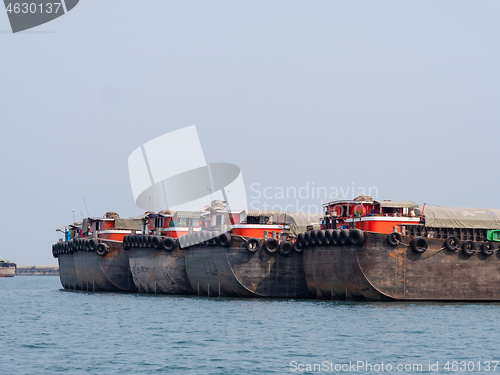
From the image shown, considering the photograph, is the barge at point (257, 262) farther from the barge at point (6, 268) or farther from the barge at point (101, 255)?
the barge at point (6, 268)

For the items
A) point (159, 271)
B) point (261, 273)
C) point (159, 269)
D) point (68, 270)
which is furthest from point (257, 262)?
point (68, 270)

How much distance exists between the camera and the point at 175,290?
168ft

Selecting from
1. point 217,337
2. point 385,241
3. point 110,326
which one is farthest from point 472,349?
point 110,326

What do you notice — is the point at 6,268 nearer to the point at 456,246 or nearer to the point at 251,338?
the point at 456,246

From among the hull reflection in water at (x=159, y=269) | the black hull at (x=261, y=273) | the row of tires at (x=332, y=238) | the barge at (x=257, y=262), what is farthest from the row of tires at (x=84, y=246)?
the row of tires at (x=332, y=238)

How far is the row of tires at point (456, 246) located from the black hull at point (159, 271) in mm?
18156

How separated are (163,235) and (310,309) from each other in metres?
18.1

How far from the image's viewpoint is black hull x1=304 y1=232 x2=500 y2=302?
1495 inches

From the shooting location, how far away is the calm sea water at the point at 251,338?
23.2 metres

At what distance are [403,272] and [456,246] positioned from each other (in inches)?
141

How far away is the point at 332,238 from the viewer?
39.5 meters

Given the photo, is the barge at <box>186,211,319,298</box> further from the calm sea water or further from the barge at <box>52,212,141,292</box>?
the barge at <box>52,212,141,292</box>

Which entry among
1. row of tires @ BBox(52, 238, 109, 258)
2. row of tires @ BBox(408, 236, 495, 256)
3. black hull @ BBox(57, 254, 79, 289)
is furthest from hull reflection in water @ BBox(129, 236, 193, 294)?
row of tires @ BBox(408, 236, 495, 256)

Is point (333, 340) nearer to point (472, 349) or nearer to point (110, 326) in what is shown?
point (472, 349)
